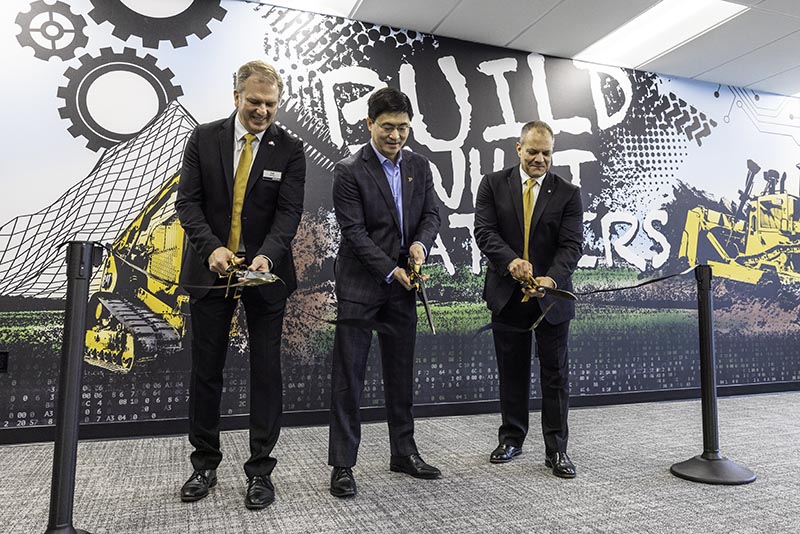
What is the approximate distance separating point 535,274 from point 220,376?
4.92ft

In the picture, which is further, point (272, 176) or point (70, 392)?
point (272, 176)

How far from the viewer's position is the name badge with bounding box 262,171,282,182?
2158 mm

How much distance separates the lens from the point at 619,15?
12.1 ft

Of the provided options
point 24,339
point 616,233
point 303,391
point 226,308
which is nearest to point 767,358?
point 616,233

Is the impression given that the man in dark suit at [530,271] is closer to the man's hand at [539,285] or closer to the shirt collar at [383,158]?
the man's hand at [539,285]

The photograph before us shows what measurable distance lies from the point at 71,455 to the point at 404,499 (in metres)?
1.16

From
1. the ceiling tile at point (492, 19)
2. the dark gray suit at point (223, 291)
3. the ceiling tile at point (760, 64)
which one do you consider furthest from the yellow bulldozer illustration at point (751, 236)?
the dark gray suit at point (223, 291)

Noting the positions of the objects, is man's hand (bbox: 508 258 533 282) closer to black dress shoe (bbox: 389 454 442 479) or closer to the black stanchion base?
black dress shoe (bbox: 389 454 442 479)

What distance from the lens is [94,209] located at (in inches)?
127

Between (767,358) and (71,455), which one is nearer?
(71,455)

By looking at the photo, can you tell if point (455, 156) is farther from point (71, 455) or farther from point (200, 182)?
point (71, 455)

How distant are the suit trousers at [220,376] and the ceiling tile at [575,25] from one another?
2.86 m

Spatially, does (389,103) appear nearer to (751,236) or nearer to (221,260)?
(221,260)

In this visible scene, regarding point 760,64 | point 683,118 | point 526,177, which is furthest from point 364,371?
point 760,64
